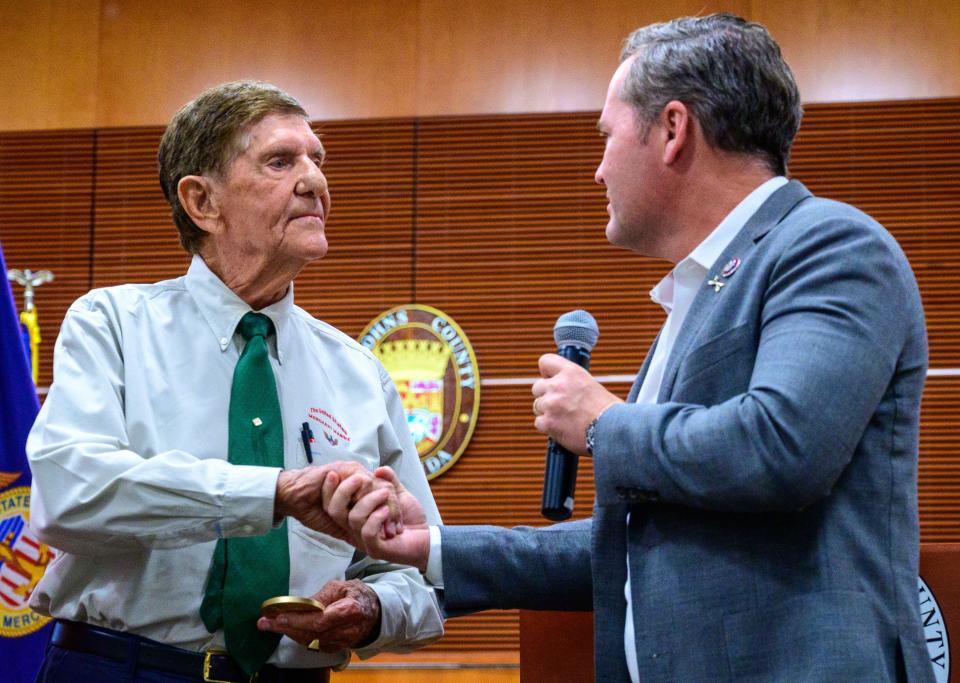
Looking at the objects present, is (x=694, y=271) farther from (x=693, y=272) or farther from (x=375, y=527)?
(x=375, y=527)

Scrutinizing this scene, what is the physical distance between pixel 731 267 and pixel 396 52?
188 inches

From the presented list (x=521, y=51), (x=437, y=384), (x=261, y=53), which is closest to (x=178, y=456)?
(x=437, y=384)

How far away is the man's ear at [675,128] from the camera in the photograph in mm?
1854

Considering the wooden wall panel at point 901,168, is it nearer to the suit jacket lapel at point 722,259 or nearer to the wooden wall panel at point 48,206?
the wooden wall panel at point 48,206

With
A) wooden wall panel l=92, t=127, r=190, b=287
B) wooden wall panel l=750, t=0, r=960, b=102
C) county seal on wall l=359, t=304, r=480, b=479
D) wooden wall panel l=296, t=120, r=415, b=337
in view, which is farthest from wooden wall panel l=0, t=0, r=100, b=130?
wooden wall panel l=750, t=0, r=960, b=102

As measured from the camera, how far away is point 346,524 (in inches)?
80.6

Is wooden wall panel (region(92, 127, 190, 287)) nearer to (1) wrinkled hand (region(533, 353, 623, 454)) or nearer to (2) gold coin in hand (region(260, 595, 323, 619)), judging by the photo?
(2) gold coin in hand (region(260, 595, 323, 619))

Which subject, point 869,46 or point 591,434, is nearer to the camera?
point 591,434

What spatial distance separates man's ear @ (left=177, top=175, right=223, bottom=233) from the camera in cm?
244

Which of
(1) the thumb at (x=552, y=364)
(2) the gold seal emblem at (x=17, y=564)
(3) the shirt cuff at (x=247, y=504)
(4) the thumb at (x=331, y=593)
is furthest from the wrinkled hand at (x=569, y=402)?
(2) the gold seal emblem at (x=17, y=564)

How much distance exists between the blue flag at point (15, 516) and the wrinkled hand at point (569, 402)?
206 centimetres

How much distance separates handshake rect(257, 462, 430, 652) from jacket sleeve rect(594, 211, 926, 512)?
52 cm

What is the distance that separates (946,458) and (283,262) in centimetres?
423

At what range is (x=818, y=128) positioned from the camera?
5.94 m
